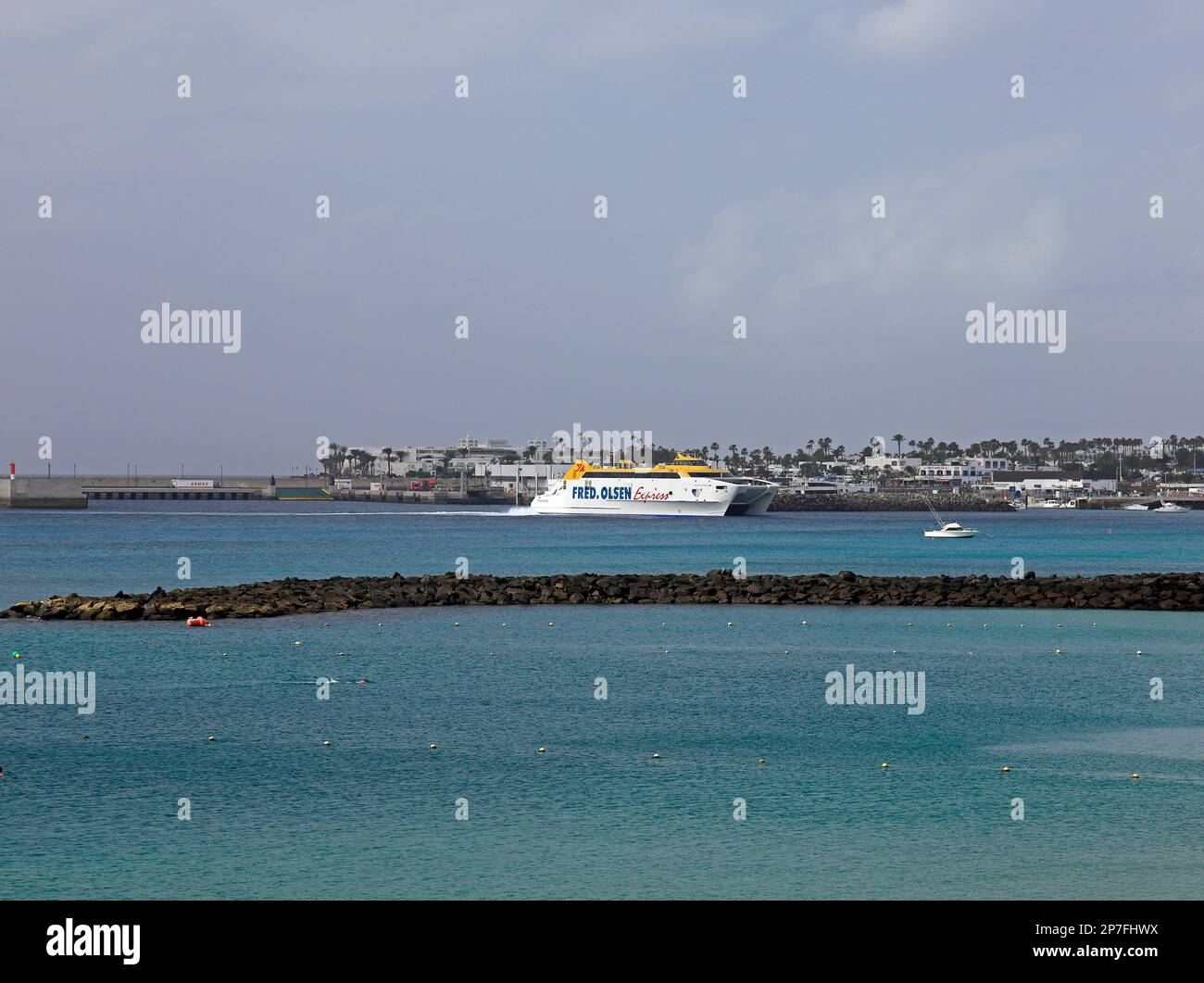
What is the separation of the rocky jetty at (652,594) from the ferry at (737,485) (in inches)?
4035

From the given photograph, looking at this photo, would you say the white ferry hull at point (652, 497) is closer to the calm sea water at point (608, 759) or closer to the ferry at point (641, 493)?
the ferry at point (641, 493)

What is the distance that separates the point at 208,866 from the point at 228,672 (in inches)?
606

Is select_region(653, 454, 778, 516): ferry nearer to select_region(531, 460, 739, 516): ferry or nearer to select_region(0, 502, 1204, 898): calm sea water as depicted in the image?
select_region(531, 460, 739, 516): ferry

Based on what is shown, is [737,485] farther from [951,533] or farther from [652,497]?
[951,533]

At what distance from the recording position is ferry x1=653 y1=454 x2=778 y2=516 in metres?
156

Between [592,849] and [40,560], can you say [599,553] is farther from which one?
[592,849]

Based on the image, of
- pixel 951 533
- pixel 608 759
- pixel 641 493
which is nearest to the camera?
pixel 608 759

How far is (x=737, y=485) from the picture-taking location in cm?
15812

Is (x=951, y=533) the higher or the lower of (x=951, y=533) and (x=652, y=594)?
the lower

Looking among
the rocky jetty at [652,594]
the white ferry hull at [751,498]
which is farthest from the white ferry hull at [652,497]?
the rocky jetty at [652,594]

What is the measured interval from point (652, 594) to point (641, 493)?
105 m

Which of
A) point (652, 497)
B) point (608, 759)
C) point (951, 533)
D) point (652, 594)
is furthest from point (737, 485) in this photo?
point (608, 759)
